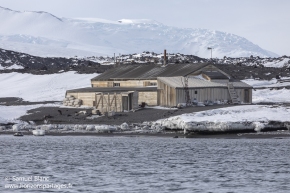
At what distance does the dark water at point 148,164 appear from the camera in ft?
116

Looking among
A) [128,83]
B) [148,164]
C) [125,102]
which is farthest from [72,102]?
[148,164]

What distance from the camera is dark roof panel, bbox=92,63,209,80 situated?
83375 mm

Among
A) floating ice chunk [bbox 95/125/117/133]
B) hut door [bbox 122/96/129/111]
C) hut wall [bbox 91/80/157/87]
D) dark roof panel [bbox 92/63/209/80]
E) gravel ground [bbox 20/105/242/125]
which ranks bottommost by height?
floating ice chunk [bbox 95/125/117/133]

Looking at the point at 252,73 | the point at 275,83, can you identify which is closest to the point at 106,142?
the point at 275,83

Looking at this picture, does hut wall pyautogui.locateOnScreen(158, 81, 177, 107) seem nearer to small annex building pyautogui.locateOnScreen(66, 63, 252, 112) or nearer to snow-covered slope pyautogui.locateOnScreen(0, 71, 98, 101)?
small annex building pyautogui.locateOnScreen(66, 63, 252, 112)

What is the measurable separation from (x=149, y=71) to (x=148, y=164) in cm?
4341

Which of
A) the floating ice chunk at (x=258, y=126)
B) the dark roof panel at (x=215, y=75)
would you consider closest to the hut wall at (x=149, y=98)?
the dark roof panel at (x=215, y=75)

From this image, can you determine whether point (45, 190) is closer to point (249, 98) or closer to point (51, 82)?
point (249, 98)

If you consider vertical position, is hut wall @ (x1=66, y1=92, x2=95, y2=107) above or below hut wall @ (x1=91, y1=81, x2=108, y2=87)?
below

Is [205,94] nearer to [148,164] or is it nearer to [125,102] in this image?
[125,102]

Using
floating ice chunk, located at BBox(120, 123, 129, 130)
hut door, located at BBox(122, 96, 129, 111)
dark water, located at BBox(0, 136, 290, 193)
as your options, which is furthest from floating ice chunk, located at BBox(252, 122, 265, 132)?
hut door, located at BBox(122, 96, 129, 111)

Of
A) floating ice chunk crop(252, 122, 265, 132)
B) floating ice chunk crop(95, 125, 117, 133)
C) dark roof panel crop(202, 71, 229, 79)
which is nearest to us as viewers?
floating ice chunk crop(252, 122, 265, 132)

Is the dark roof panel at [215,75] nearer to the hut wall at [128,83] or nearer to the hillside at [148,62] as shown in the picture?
the hut wall at [128,83]

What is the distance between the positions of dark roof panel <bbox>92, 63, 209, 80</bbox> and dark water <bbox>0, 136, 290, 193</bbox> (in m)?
22.4
